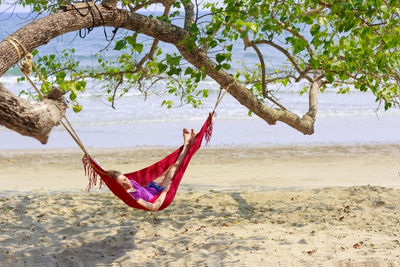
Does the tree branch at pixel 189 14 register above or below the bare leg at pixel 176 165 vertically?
above

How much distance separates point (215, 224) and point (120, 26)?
198cm

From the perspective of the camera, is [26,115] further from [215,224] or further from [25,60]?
[215,224]

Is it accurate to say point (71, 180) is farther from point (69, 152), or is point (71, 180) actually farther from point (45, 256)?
point (45, 256)

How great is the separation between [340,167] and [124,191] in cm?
532

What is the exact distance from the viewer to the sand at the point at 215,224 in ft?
13.6

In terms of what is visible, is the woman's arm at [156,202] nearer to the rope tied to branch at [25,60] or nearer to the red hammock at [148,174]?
the red hammock at [148,174]

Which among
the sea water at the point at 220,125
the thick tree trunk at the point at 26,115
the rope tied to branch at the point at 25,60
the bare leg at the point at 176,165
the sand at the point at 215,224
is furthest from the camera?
the sea water at the point at 220,125

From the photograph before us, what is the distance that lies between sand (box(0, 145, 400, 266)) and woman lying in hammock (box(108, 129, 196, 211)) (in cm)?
48

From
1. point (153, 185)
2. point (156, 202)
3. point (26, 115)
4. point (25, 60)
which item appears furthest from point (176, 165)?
point (26, 115)

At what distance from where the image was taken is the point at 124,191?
11.8 feet

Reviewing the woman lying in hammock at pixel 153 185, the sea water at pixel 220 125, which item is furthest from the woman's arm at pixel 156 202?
the sea water at pixel 220 125

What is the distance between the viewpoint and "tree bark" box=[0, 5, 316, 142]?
3051 millimetres

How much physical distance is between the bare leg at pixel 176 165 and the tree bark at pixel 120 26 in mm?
451

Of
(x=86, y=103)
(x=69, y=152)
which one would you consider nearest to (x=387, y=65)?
(x=69, y=152)
